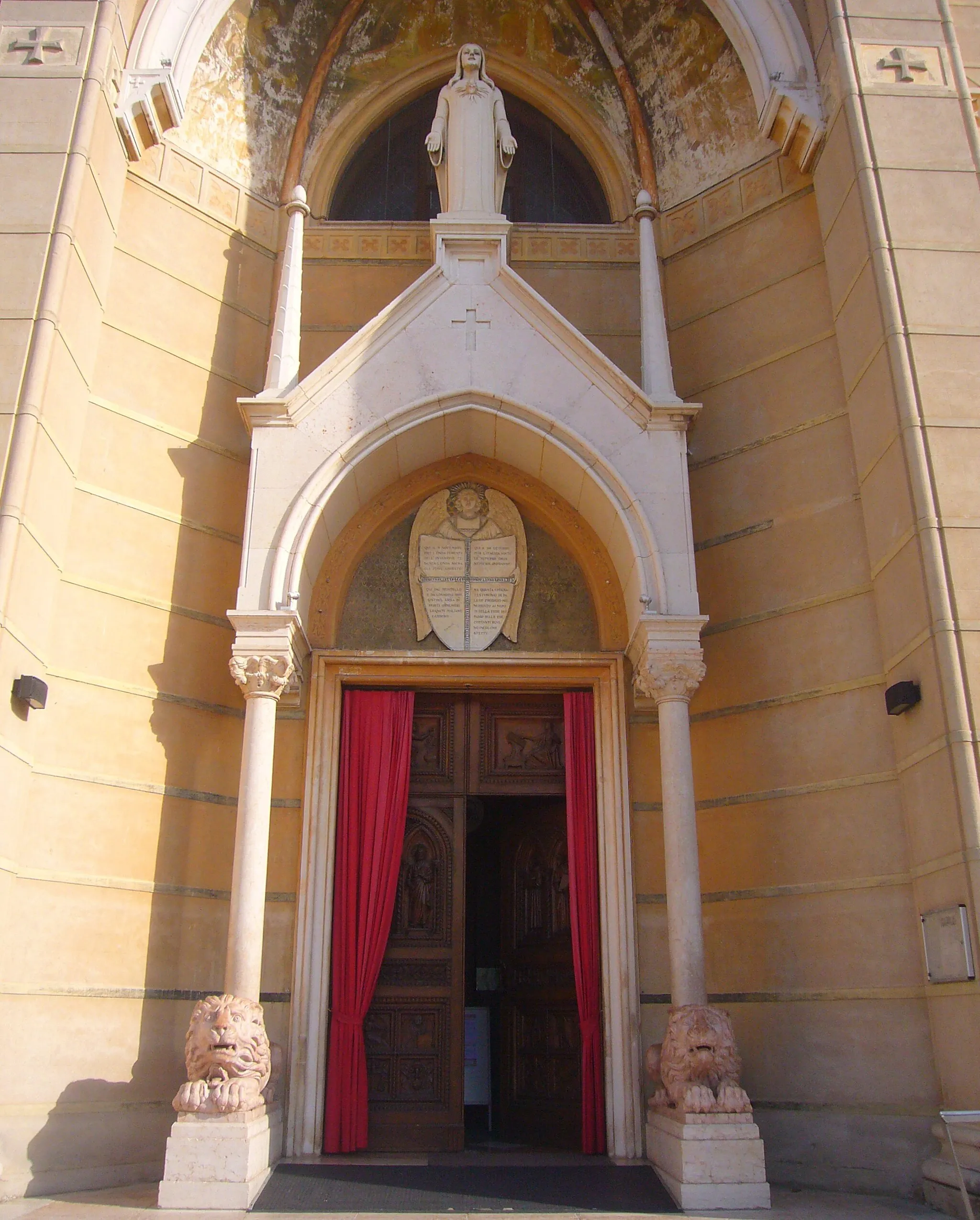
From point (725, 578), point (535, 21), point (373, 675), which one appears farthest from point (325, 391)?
point (535, 21)

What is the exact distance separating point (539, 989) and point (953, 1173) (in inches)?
143

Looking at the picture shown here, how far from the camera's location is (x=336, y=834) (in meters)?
8.51

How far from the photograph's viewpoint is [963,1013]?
651cm

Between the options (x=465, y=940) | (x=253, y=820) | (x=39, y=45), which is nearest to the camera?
(x=253, y=820)

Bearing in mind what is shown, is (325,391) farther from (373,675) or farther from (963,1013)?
(963,1013)

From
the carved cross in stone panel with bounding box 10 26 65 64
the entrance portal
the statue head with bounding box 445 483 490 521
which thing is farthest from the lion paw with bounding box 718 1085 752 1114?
the carved cross in stone panel with bounding box 10 26 65 64

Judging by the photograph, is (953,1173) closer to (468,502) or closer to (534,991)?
(534,991)

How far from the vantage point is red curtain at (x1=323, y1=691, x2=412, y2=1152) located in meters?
7.93

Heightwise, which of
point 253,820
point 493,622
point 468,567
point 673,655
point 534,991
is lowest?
point 534,991

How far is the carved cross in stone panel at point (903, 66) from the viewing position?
8.67 meters

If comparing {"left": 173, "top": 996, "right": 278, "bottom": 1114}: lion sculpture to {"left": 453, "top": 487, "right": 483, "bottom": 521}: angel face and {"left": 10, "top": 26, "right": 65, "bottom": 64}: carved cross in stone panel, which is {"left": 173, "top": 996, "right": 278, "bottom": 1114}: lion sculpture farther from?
{"left": 10, "top": 26, "right": 65, "bottom": 64}: carved cross in stone panel

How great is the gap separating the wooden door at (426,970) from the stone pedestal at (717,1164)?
2122 millimetres

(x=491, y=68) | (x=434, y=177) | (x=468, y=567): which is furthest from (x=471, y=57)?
(x=468, y=567)

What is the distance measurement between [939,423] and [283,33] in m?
7.60
